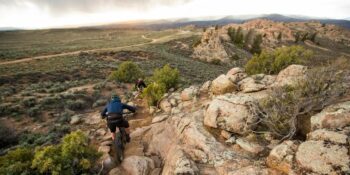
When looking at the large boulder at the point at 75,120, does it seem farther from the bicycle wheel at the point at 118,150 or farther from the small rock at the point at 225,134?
the small rock at the point at 225,134

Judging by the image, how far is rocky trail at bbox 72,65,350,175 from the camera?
483cm

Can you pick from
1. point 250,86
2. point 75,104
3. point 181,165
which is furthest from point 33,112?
point 250,86

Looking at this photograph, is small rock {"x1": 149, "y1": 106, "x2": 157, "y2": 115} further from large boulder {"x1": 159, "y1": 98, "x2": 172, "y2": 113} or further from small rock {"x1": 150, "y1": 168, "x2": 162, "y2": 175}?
small rock {"x1": 150, "y1": 168, "x2": 162, "y2": 175}

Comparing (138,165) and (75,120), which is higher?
(138,165)

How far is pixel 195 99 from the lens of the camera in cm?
1191

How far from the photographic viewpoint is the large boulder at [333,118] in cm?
554

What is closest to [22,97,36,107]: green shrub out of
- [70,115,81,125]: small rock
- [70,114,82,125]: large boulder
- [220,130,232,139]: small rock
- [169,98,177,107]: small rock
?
[70,114,82,125]: large boulder

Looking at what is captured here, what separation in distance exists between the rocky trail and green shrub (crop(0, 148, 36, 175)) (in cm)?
229

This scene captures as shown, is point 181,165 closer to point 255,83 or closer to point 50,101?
point 255,83

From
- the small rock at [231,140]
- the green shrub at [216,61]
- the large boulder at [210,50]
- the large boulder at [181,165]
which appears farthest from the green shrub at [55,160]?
the large boulder at [210,50]

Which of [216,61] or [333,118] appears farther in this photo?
[216,61]

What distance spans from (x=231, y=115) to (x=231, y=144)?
971mm

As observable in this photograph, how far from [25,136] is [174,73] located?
10.5m

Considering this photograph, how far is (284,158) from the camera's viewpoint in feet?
16.7
